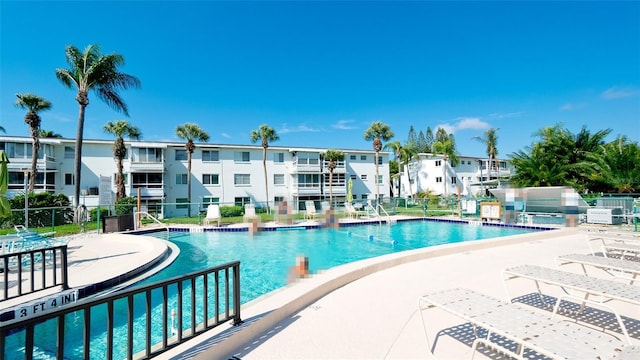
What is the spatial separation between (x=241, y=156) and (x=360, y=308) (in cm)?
2811

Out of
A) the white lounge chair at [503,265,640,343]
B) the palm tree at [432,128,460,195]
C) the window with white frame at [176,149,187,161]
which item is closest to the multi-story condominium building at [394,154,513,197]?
the palm tree at [432,128,460,195]

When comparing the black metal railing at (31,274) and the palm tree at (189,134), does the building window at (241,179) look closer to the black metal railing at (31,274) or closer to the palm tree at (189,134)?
the palm tree at (189,134)

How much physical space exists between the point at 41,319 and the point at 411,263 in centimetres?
580

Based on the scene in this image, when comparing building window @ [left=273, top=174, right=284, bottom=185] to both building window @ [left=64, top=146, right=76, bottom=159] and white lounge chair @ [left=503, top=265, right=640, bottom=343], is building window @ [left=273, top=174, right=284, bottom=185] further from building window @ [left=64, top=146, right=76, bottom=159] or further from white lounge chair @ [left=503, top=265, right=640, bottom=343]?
white lounge chair @ [left=503, top=265, right=640, bottom=343]

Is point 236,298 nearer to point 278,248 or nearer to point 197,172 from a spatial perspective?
point 278,248

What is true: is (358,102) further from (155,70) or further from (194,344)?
(194,344)

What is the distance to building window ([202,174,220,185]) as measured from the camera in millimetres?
28875

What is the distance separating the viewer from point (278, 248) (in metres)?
10.2

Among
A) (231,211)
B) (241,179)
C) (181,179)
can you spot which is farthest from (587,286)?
(181,179)

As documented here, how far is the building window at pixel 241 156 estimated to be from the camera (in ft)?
98.7

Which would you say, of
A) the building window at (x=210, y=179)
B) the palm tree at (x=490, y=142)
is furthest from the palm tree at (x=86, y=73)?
the palm tree at (x=490, y=142)

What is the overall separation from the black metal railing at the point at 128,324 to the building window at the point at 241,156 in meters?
25.1

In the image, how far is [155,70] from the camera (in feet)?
73.7

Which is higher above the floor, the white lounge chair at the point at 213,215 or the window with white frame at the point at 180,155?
the window with white frame at the point at 180,155
